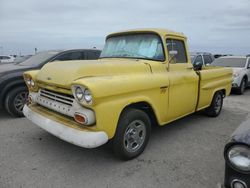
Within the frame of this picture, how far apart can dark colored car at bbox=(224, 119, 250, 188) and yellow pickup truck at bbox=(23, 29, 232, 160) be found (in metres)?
1.59

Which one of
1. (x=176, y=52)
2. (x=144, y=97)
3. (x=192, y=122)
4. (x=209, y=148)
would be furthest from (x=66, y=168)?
(x=192, y=122)

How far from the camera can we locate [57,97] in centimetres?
381

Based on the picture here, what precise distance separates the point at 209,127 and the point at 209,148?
131 centimetres

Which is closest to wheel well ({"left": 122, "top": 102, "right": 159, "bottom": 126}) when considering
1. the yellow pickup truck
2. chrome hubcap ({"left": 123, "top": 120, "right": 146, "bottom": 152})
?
the yellow pickup truck

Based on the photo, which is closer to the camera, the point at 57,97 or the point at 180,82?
the point at 57,97

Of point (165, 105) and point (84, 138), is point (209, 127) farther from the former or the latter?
point (84, 138)

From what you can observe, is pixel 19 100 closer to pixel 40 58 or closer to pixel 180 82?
pixel 40 58

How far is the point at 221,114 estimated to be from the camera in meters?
6.90

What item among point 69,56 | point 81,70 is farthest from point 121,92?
point 69,56

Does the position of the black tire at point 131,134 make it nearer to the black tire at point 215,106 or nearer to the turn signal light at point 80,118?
the turn signal light at point 80,118

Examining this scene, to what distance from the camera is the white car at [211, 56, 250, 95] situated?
10303mm

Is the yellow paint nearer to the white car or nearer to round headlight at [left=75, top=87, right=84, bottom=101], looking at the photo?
round headlight at [left=75, top=87, right=84, bottom=101]

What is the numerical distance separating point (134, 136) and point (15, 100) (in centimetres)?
354

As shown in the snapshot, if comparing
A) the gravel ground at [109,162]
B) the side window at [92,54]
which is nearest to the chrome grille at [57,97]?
the gravel ground at [109,162]
